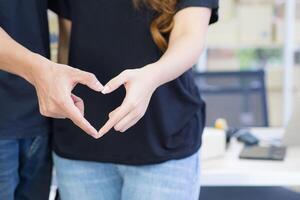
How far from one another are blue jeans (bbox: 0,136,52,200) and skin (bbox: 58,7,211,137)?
1.10 feet

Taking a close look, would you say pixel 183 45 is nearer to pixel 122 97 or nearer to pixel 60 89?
pixel 122 97

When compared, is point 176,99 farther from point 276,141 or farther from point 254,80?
point 254,80

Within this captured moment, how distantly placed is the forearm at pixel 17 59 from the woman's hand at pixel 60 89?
0.05 feet

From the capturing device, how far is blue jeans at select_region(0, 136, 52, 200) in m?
1.07

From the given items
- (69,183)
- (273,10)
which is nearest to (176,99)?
(69,183)

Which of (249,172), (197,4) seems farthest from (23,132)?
(249,172)

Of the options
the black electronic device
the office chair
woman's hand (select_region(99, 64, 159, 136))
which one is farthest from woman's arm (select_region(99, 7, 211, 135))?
the office chair

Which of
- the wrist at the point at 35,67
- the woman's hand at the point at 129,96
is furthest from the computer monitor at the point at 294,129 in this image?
the wrist at the point at 35,67

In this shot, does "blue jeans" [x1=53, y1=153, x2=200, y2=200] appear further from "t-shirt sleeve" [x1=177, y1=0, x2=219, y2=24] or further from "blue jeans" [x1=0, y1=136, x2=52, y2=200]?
"t-shirt sleeve" [x1=177, y1=0, x2=219, y2=24]

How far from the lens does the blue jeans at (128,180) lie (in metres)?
1.02

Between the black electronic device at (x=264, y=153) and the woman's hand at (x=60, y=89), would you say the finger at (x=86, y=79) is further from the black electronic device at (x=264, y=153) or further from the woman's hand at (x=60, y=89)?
the black electronic device at (x=264, y=153)

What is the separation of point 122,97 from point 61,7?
270 millimetres

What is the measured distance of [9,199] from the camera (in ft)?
3.61

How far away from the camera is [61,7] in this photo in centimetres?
114
